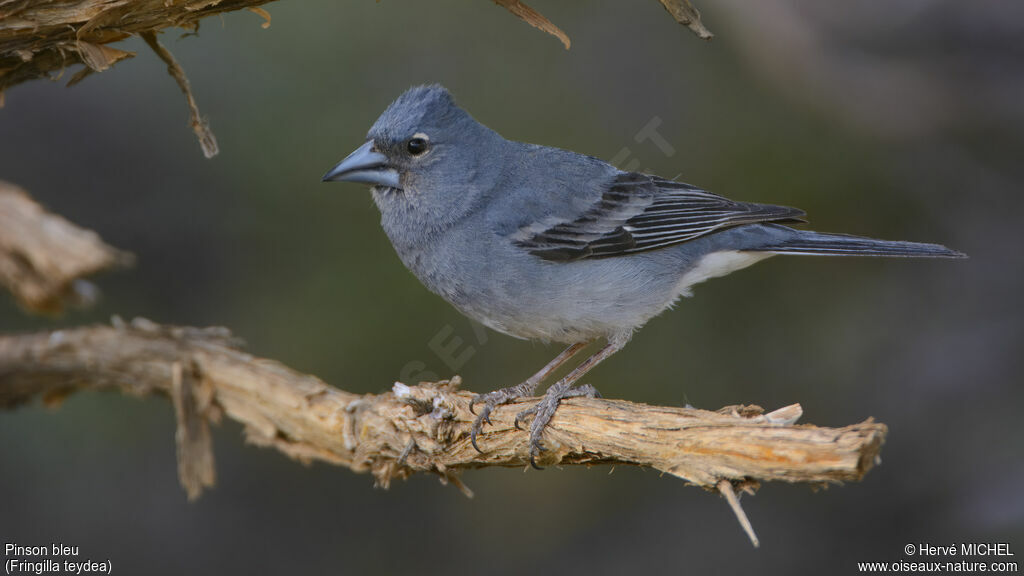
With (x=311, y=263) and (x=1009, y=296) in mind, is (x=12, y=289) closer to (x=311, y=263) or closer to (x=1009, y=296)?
(x=311, y=263)

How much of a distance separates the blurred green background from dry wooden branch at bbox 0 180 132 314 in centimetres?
144

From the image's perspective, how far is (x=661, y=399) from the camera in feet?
21.2

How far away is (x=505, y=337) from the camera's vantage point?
21.1ft

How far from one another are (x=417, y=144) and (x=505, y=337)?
2.35 m

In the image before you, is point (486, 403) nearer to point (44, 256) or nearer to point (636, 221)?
point (636, 221)

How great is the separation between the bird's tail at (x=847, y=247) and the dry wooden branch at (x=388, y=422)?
1.43 meters

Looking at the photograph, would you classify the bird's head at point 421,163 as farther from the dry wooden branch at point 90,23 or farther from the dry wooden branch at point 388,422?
the dry wooden branch at point 388,422

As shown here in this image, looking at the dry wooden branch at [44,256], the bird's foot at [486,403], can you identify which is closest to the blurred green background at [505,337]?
the dry wooden branch at [44,256]

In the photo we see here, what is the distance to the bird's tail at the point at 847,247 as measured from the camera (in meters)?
4.09

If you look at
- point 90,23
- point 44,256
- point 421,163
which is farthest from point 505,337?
point 90,23

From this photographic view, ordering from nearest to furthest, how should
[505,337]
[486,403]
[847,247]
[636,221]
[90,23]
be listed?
[90,23], [486,403], [847,247], [636,221], [505,337]

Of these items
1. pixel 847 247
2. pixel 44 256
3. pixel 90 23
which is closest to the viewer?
pixel 90 23

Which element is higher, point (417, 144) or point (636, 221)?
point (417, 144)

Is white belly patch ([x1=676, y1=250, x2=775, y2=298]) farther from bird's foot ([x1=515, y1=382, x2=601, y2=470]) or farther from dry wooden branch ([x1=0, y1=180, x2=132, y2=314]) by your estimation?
dry wooden branch ([x1=0, y1=180, x2=132, y2=314])
